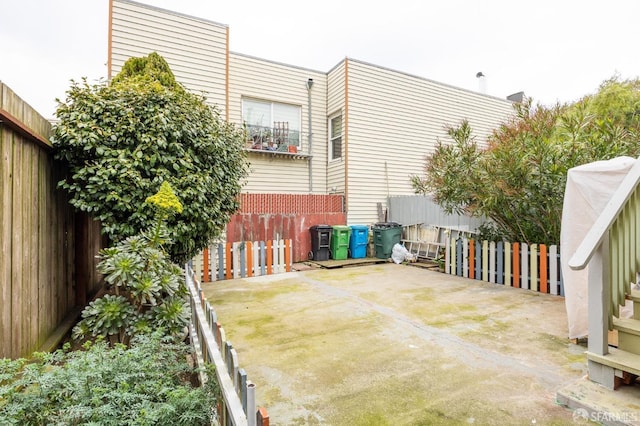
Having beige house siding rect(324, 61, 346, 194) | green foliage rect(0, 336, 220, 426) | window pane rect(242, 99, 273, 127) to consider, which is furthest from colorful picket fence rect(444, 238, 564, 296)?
window pane rect(242, 99, 273, 127)

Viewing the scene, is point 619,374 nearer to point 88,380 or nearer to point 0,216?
point 88,380

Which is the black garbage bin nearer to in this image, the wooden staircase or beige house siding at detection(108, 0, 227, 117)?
beige house siding at detection(108, 0, 227, 117)

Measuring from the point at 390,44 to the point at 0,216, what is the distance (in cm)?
1460

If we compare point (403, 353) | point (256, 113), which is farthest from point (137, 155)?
point (256, 113)

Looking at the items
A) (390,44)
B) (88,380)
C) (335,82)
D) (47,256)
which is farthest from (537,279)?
(390,44)

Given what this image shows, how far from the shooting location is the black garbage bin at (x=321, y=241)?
9484mm

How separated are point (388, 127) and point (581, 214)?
341 inches

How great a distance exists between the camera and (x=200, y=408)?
184 centimetres

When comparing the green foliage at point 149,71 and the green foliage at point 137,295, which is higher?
the green foliage at point 149,71

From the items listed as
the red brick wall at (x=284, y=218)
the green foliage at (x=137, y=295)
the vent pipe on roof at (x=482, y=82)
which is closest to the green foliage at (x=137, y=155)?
the green foliage at (x=137, y=295)

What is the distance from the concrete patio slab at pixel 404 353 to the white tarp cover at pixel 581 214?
354mm

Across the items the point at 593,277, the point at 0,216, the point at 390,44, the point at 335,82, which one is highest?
the point at 390,44

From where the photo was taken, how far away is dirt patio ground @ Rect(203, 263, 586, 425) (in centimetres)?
243

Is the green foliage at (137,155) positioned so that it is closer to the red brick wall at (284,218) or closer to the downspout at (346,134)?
the red brick wall at (284,218)
